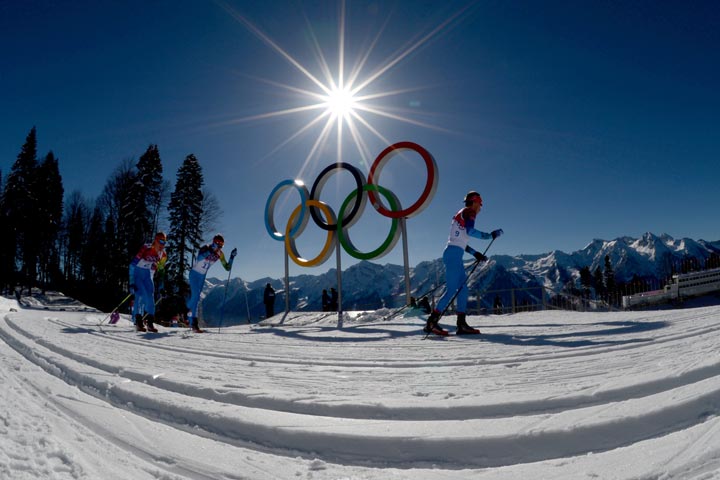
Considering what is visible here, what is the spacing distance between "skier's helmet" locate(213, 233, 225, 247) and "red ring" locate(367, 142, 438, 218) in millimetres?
4776

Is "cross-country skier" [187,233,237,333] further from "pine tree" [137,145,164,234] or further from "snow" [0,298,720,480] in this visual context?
"pine tree" [137,145,164,234]

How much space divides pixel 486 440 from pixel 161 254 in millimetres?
8926

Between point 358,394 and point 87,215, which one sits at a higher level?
point 87,215

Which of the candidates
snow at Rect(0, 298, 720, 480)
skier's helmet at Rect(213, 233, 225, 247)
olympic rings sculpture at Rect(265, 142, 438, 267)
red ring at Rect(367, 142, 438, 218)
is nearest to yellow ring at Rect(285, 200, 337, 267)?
olympic rings sculpture at Rect(265, 142, 438, 267)

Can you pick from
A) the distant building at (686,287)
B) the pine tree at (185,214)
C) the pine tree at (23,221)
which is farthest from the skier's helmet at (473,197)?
the pine tree at (23,221)

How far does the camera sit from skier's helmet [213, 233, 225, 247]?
9266 mm

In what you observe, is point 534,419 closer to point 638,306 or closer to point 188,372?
point 188,372

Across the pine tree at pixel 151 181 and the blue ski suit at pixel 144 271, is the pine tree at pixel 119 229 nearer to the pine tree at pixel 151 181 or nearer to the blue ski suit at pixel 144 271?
the pine tree at pixel 151 181

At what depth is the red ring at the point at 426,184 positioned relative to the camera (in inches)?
423

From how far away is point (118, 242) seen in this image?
2759cm

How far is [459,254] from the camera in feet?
20.4

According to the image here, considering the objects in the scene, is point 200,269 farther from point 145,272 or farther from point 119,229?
point 119,229

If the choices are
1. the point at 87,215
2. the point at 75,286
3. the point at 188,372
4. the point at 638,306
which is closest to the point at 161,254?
the point at 188,372

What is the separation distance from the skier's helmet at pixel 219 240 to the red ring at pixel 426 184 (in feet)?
15.7
